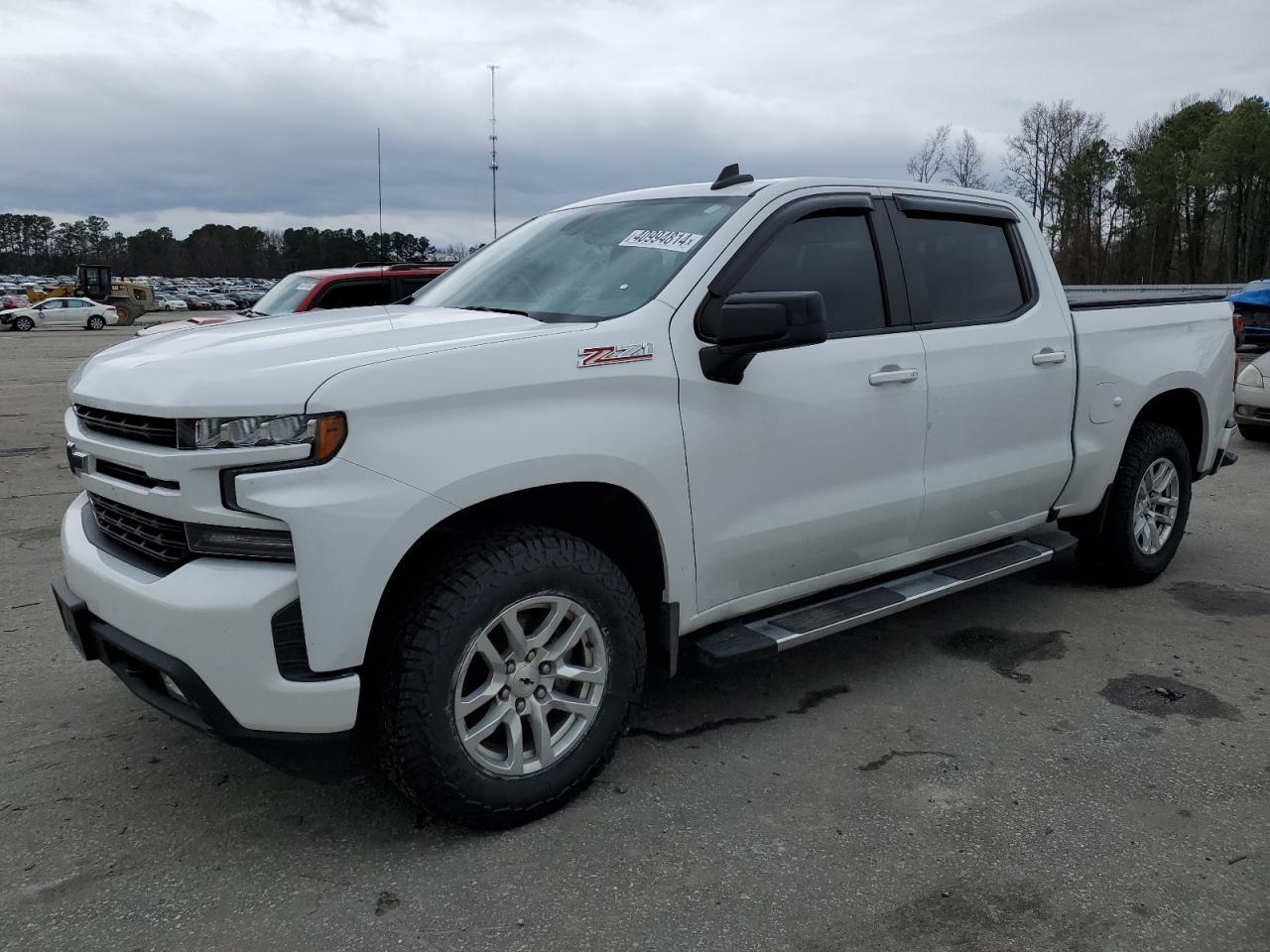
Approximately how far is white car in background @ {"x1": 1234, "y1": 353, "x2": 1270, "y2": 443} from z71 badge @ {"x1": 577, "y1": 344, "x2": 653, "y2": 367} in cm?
846

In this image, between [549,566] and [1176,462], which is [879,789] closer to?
[549,566]

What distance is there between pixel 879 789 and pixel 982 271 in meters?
2.30

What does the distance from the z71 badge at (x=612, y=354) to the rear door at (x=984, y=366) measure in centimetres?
135

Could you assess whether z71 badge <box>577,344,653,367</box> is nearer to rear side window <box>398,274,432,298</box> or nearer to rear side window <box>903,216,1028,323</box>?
rear side window <box>903,216,1028,323</box>

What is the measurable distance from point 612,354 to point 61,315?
1763 inches

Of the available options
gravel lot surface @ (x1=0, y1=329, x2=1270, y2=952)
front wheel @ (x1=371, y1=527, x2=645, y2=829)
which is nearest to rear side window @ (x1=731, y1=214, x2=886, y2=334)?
front wheel @ (x1=371, y1=527, x2=645, y2=829)

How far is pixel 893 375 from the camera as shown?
3.74 metres

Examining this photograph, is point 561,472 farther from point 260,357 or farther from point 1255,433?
point 1255,433

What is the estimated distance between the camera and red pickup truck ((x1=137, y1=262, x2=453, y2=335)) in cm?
1037

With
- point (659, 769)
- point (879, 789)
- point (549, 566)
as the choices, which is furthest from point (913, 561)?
point (549, 566)

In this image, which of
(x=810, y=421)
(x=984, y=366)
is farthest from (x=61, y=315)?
(x=810, y=421)

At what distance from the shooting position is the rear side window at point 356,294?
10.5m

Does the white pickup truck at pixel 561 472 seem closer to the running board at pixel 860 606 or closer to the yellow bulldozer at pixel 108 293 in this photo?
the running board at pixel 860 606

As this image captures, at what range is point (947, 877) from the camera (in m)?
2.74
